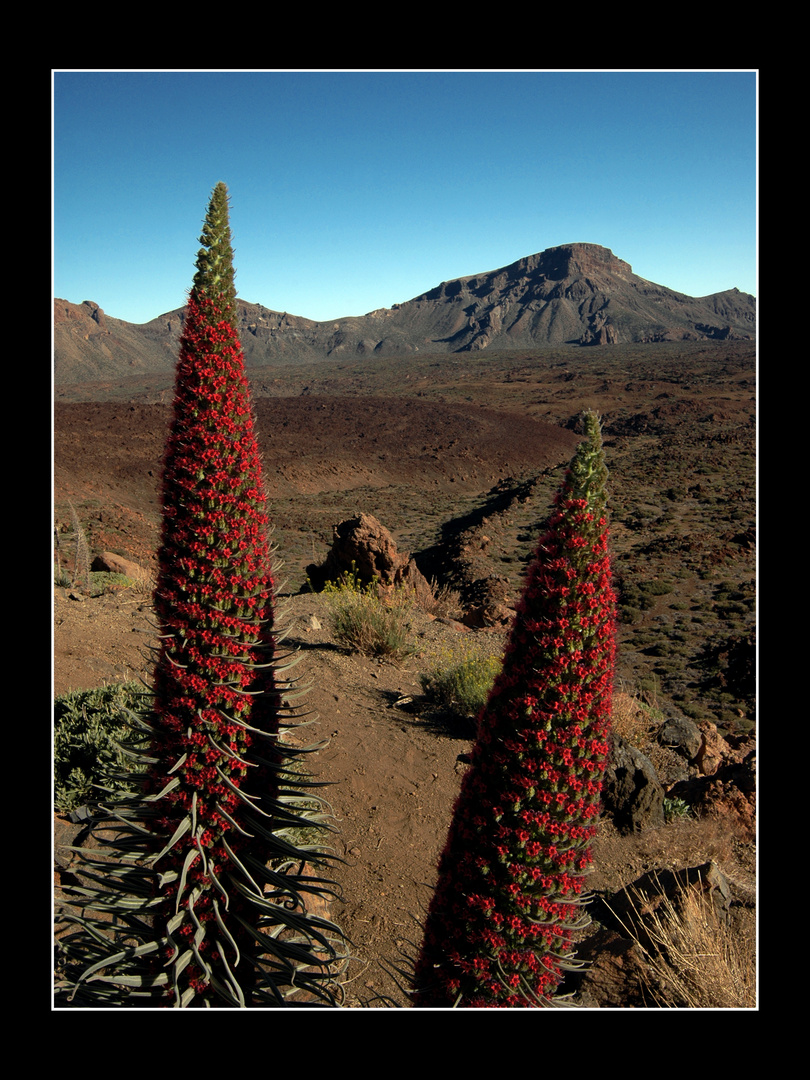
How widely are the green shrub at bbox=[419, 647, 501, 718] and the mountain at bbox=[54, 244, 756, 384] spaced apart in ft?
402

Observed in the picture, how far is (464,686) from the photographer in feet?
23.5

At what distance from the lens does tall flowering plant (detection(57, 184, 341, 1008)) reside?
2250 millimetres

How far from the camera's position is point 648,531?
2280cm

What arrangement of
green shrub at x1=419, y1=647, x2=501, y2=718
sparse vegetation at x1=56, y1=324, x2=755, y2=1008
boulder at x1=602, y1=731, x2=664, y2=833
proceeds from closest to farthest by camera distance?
boulder at x1=602, y1=731, x2=664, y2=833 → green shrub at x1=419, y1=647, x2=501, y2=718 → sparse vegetation at x1=56, y1=324, x2=755, y2=1008

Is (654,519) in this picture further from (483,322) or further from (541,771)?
(483,322)

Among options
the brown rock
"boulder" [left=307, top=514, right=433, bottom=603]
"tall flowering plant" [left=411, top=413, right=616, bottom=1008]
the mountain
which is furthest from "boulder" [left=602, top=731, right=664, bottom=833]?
the mountain

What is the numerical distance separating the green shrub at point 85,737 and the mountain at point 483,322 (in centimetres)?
12304

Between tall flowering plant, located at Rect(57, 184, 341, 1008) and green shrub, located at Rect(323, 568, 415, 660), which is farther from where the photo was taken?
green shrub, located at Rect(323, 568, 415, 660)

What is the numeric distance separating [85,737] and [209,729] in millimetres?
3224

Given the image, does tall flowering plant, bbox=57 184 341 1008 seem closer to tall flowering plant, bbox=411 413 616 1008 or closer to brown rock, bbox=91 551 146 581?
tall flowering plant, bbox=411 413 616 1008

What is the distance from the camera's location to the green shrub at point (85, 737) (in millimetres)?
4684

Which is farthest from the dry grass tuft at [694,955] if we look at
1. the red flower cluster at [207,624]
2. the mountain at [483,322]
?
the mountain at [483,322]

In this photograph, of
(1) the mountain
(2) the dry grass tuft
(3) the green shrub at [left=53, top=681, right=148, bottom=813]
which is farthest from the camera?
(1) the mountain

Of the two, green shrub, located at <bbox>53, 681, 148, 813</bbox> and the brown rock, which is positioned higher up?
the brown rock
